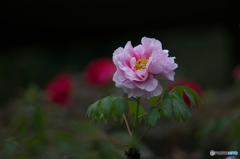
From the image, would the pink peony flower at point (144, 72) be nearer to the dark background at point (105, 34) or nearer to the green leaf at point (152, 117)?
the green leaf at point (152, 117)

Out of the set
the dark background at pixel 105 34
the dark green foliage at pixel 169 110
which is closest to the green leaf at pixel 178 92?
the dark green foliage at pixel 169 110

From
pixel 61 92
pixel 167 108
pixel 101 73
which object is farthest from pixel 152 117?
pixel 101 73

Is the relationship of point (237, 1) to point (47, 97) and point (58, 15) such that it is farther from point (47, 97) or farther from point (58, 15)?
point (47, 97)

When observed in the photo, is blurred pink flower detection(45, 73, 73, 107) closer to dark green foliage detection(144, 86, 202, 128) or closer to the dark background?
dark green foliage detection(144, 86, 202, 128)

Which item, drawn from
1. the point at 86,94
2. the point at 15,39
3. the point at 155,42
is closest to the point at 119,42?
the point at 15,39

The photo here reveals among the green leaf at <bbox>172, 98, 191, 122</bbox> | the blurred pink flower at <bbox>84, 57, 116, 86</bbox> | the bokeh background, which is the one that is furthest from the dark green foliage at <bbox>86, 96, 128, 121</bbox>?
the bokeh background

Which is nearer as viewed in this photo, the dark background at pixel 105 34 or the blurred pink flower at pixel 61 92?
the blurred pink flower at pixel 61 92

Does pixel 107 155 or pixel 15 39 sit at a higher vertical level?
pixel 107 155
